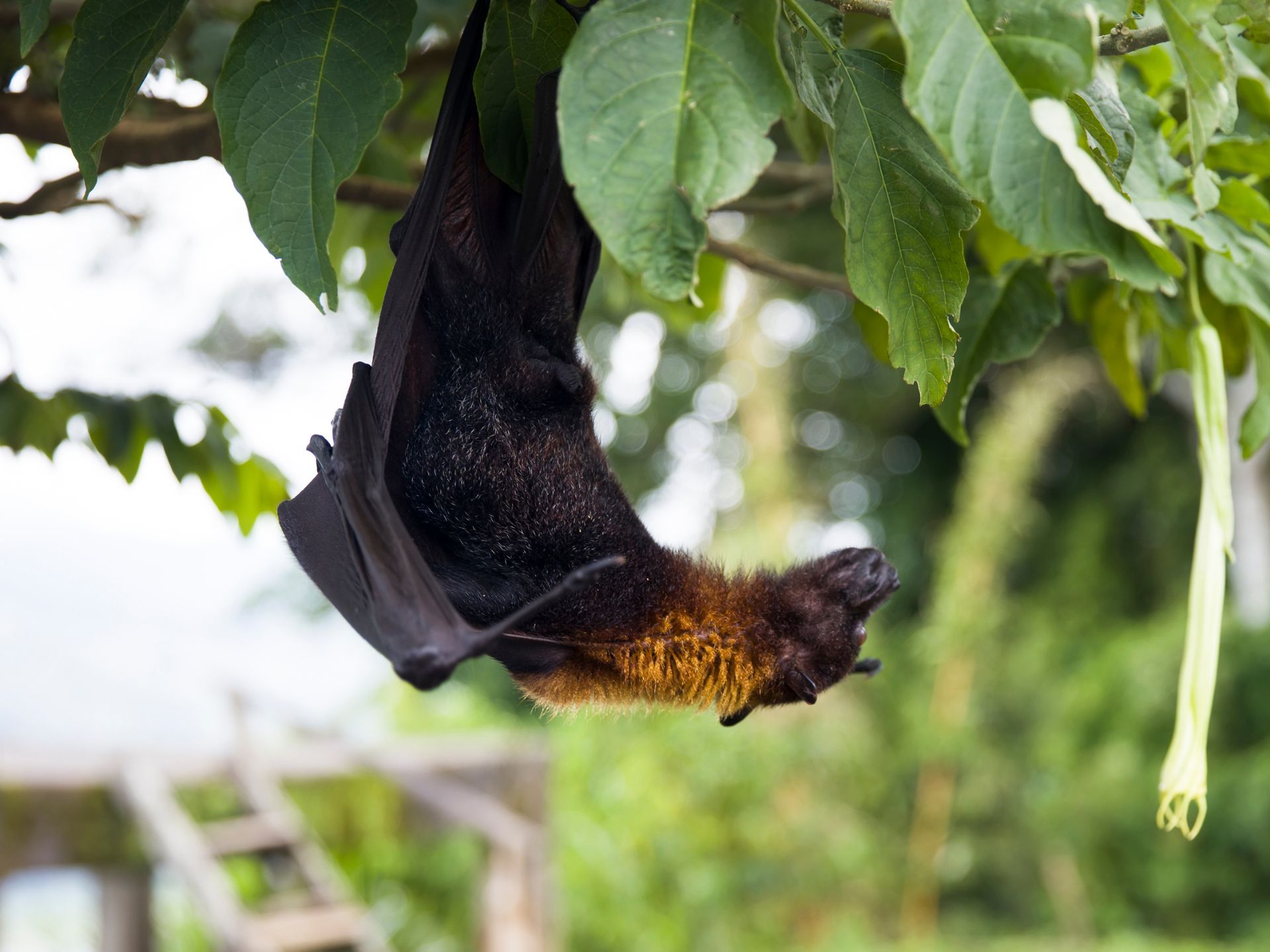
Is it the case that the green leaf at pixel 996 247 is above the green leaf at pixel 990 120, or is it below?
below

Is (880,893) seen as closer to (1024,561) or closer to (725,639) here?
(1024,561)

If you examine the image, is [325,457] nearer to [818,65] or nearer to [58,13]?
[818,65]

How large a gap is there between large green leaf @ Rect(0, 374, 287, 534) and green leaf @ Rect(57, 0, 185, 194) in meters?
0.79

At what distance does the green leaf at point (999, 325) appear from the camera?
1.30 metres

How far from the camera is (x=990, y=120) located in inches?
26.2

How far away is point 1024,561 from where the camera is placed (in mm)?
9344

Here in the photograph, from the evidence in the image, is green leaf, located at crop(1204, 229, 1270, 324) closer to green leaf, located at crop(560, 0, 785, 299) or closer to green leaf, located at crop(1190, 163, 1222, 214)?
green leaf, located at crop(1190, 163, 1222, 214)

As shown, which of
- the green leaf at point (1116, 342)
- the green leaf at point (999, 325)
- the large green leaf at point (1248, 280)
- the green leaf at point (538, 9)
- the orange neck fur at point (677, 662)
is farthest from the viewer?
the green leaf at point (1116, 342)

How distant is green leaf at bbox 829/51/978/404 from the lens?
81 cm

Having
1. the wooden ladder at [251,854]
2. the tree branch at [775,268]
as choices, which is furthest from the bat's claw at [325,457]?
the wooden ladder at [251,854]

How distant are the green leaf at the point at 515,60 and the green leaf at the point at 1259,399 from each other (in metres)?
0.78

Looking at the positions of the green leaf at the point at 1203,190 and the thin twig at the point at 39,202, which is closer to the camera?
the green leaf at the point at 1203,190

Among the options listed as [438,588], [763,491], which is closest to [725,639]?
[438,588]

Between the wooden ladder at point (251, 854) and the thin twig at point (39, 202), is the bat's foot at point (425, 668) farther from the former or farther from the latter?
the wooden ladder at point (251, 854)
